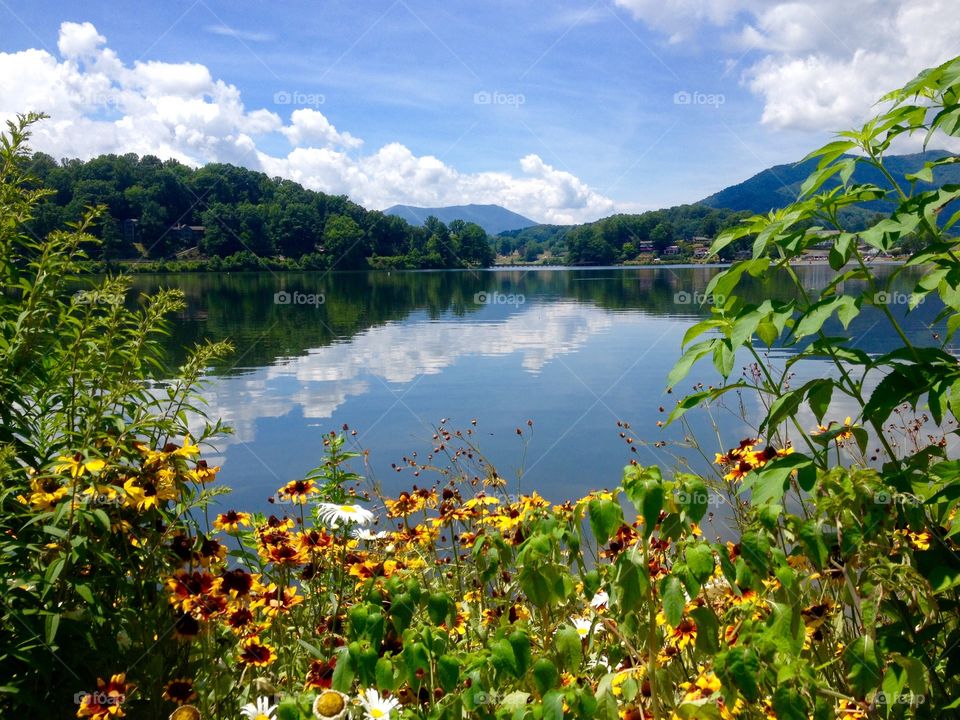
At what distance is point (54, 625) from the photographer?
5.36 ft

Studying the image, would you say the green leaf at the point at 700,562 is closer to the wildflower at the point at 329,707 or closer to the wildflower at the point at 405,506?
the wildflower at the point at 329,707

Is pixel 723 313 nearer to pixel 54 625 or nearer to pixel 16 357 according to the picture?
pixel 54 625

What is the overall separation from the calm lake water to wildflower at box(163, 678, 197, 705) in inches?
45.3

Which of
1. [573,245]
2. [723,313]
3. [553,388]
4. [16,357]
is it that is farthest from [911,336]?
[573,245]

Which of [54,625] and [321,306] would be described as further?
[321,306]

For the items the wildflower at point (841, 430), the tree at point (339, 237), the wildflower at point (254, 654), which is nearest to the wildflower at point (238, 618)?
the wildflower at point (254, 654)

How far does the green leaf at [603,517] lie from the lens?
1.45 meters

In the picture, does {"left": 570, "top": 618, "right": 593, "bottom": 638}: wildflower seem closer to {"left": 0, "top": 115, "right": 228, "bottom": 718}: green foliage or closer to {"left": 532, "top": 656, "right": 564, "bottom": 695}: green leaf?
{"left": 532, "top": 656, "right": 564, "bottom": 695}: green leaf

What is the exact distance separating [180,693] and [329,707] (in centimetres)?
64

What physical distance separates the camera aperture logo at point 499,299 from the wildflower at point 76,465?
29447 mm

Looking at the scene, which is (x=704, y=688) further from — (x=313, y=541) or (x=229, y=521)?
(x=229, y=521)

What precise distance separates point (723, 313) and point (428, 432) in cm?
689

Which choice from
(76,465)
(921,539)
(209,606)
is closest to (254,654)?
(209,606)

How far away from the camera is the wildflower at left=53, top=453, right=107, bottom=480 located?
1.71m
